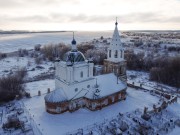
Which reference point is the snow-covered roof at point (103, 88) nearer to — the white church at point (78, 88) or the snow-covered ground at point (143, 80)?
the white church at point (78, 88)

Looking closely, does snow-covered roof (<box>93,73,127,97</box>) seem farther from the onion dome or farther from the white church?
the onion dome

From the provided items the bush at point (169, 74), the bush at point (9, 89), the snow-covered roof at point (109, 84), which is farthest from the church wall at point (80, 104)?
the bush at point (169, 74)

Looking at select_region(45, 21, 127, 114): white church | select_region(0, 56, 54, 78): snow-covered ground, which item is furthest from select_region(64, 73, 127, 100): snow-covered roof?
select_region(0, 56, 54, 78): snow-covered ground

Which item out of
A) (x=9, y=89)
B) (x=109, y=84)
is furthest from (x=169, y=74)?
(x=9, y=89)

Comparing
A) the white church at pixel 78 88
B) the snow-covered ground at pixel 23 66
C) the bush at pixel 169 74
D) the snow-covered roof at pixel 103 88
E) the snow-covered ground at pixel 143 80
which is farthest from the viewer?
the snow-covered ground at pixel 23 66

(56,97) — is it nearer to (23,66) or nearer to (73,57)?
(73,57)

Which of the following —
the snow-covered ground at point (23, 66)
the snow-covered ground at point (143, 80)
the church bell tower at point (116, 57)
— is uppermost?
the church bell tower at point (116, 57)

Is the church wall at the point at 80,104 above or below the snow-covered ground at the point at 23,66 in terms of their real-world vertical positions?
below

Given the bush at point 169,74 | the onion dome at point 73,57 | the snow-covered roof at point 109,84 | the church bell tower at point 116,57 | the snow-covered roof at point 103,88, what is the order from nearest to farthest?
the onion dome at point 73,57
the snow-covered roof at point 103,88
the snow-covered roof at point 109,84
the church bell tower at point 116,57
the bush at point 169,74
